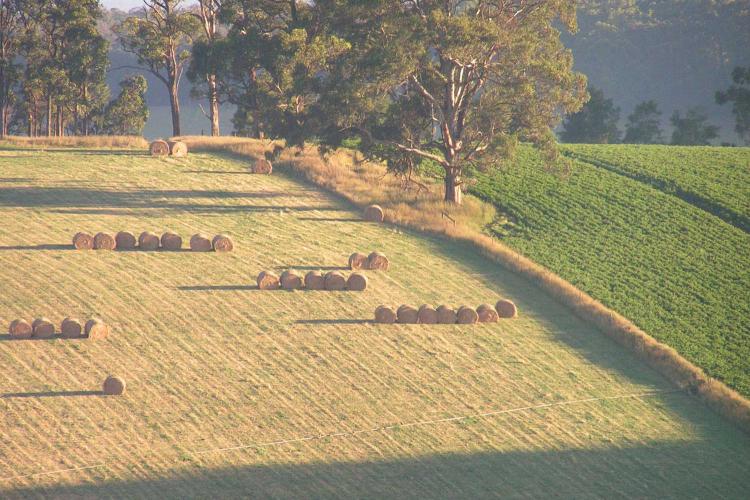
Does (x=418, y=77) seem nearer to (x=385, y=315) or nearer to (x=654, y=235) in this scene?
(x=654, y=235)

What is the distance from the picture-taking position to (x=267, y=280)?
151ft

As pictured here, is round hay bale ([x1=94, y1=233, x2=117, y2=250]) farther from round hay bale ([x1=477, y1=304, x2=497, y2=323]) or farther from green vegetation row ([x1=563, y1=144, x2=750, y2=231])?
green vegetation row ([x1=563, y1=144, x2=750, y2=231])

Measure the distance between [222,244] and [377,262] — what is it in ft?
25.4

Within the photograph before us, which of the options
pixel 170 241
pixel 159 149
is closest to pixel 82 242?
pixel 170 241

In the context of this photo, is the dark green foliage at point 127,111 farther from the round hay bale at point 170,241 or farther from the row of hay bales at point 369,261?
the row of hay bales at point 369,261

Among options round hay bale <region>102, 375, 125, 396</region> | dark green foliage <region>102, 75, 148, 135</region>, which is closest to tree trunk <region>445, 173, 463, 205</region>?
round hay bale <region>102, 375, 125, 396</region>

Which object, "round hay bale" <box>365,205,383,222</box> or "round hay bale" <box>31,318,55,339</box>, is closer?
"round hay bale" <box>31,318,55,339</box>

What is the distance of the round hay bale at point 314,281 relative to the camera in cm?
4641

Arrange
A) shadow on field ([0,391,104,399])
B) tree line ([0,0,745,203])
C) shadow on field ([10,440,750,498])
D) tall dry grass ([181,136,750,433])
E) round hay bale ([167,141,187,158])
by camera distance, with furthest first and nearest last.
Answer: round hay bale ([167,141,187,158]), tree line ([0,0,745,203]), tall dry grass ([181,136,750,433]), shadow on field ([0,391,104,399]), shadow on field ([10,440,750,498])

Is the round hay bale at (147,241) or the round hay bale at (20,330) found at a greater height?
the round hay bale at (147,241)

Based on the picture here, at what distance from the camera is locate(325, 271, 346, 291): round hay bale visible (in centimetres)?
4656

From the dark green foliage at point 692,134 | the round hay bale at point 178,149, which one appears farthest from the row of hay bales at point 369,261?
the dark green foliage at point 692,134

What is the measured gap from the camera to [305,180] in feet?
218

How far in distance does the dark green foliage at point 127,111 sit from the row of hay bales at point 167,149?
4383 cm
